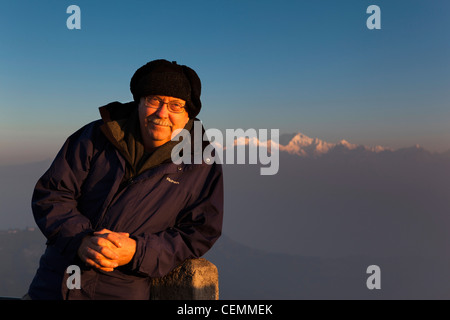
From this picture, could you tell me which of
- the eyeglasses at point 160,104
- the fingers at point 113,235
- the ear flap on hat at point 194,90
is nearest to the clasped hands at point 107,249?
the fingers at point 113,235

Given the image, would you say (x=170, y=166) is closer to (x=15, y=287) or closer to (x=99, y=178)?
(x=99, y=178)

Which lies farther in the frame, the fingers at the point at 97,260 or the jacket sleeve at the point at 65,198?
the jacket sleeve at the point at 65,198

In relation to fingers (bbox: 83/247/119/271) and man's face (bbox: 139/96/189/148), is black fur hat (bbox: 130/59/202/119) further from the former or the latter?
fingers (bbox: 83/247/119/271)

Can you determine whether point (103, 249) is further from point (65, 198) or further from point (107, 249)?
point (65, 198)

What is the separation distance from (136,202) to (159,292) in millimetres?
782

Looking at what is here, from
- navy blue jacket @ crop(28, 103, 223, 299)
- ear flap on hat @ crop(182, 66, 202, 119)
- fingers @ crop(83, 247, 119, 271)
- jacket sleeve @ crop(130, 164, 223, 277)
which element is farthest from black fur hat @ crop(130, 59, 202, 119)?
fingers @ crop(83, 247, 119, 271)

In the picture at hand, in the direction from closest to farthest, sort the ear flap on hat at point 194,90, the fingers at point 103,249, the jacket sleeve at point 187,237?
1. the fingers at point 103,249
2. the jacket sleeve at point 187,237
3. the ear flap on hat at point 194,90

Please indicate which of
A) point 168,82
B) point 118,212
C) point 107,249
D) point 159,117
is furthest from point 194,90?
point 107,249

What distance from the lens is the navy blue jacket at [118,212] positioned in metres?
2.79

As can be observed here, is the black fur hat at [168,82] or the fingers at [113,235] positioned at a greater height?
the black fur hat at [168,82]

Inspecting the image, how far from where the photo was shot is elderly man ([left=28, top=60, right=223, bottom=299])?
278cm

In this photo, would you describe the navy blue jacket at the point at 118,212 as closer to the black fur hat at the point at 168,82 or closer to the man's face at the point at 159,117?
the man's face at the point at 159,117
